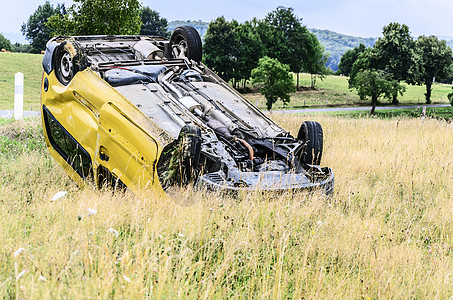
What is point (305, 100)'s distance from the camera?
1807 inches

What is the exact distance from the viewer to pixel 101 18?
16328 millimetres

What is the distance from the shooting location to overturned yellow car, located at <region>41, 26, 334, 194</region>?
4406 mm

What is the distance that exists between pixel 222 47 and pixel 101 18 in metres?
26.9

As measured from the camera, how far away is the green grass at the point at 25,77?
26.4 meters

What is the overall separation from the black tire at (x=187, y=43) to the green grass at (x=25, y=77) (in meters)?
18.4

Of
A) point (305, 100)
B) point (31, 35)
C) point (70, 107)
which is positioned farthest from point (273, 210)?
point (31, 35)

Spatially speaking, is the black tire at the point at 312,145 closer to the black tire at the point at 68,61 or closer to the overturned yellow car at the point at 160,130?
the overturned yellow car at the point at 160,130

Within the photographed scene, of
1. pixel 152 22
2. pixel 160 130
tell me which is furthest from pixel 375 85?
pixel 152 22

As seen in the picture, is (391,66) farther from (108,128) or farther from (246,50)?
(108,128)

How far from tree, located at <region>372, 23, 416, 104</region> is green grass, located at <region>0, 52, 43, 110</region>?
27902 millimetres

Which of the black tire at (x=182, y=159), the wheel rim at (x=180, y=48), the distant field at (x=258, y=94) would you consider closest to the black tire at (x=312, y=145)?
the black tire at (x=182, y=159)

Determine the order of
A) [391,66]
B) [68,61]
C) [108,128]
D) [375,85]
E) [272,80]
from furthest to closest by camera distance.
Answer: [391,66] → [375,85] → [272,80] → [68,61] → [108,128]

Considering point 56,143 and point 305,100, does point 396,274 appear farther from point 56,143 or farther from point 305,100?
point 305,100

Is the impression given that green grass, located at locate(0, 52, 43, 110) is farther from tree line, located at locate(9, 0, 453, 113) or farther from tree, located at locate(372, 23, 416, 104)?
tree, located at locate(372, 23, 416, 104)
